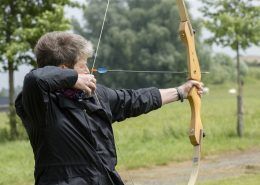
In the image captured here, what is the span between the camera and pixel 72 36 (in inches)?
109

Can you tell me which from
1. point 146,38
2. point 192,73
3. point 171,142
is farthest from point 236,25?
point 146,38

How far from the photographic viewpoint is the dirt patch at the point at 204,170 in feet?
26.5

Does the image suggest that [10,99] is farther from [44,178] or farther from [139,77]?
[139,77]

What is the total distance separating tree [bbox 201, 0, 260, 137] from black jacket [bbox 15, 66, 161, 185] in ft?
28.6

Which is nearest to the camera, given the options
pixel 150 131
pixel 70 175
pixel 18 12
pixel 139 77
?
pixel 70 175

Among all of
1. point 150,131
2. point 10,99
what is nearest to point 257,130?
point 150,131

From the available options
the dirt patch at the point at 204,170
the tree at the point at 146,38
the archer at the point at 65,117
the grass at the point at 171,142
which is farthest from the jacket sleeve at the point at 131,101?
the tree at the point at 146,38

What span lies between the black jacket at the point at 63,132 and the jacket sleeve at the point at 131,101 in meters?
0.28

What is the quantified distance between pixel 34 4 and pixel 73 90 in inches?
420

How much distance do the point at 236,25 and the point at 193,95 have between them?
7906 mm

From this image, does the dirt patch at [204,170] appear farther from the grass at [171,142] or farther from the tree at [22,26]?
the tree at [22,26]

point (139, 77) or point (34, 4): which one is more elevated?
point (34, 4)

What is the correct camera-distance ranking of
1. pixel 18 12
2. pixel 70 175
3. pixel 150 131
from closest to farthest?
pixel 70 175 → pixel 150 131 → pixel 18 12

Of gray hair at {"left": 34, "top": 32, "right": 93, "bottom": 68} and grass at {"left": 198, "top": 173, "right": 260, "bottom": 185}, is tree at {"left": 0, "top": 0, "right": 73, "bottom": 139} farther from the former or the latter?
gray hair at {"left": 34, "top": 32, "right": 93, "bottom": 68}
